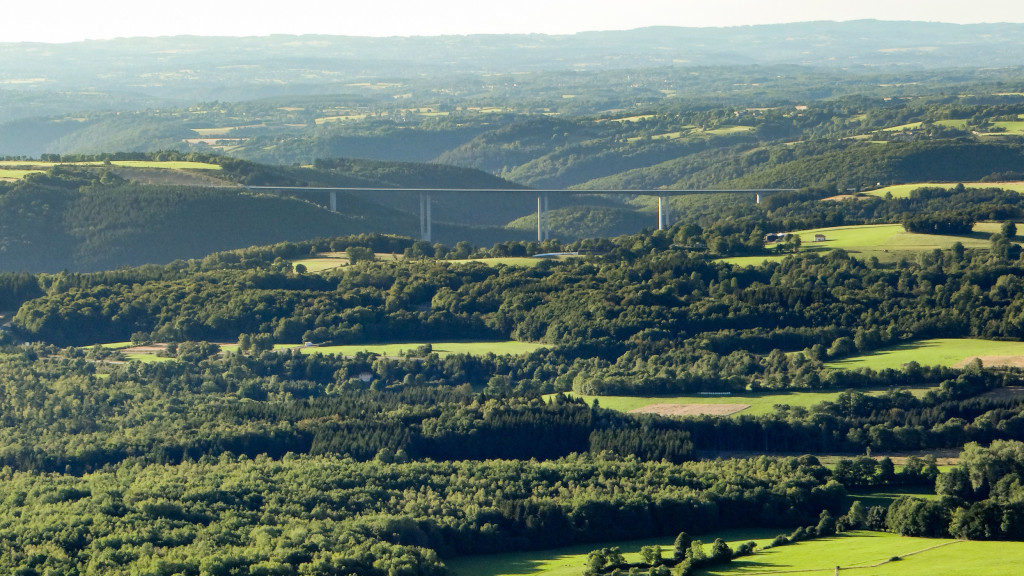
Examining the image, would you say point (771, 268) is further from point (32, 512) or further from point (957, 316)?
point (32, 512)

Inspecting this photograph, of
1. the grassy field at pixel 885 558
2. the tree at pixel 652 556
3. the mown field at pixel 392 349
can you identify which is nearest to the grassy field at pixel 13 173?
the mown field at pixel 392 349

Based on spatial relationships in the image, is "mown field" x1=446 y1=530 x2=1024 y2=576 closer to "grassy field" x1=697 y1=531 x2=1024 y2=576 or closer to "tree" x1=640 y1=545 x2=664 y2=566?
"grassy field" x1=697 y1=531 x2=1024 y2=576

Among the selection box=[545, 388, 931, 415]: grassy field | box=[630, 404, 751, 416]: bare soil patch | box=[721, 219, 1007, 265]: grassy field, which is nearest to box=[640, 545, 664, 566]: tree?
box=[630, 404, 751, 416]: bare soil patch

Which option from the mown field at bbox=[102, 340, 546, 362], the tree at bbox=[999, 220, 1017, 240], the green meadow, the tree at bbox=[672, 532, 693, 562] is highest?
the tree at bbox=[672, 532, 693, 562]

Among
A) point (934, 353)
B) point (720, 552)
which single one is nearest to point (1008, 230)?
point (934, 353)

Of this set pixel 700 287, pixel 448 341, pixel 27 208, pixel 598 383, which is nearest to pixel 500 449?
pixel 598 383

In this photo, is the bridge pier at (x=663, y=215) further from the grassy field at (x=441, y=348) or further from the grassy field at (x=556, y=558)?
the grassy field at (x=556, y=558)

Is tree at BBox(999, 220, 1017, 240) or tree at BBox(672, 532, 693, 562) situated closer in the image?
tree at BBox(672, 532, 693, 562)

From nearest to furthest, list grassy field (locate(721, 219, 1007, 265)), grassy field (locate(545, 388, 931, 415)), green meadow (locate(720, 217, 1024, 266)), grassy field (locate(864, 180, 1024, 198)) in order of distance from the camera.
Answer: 1. grassy field (locate(545, 388, 931, 415))
2. green meadow (locate(720, 217, 1024, 266))
3. grassy field (locate(721, 219, 1007, 265))
4. grassy field (locate(864, 180, 1024, 198))
